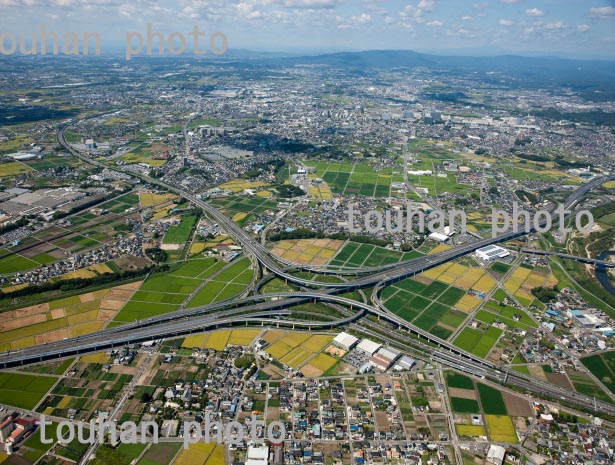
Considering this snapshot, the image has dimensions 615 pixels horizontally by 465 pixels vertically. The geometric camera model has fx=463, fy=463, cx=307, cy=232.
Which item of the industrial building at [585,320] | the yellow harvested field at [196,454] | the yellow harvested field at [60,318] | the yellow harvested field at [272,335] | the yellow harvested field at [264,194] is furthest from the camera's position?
the yellow harvested field at [264,194]

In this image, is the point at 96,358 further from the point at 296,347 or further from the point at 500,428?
the point at 500,428

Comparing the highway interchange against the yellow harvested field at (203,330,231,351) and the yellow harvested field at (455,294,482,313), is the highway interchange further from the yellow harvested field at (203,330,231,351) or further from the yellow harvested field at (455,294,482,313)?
the yellow harvested field at (455,294,482,313)

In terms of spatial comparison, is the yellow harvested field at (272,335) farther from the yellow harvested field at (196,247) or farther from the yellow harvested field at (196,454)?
the yellow harvested field at (196,247)

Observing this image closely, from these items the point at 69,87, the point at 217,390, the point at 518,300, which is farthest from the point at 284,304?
the point at 69,87

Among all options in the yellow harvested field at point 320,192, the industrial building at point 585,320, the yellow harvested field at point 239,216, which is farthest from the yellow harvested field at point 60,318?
the industrial building at point 585,320

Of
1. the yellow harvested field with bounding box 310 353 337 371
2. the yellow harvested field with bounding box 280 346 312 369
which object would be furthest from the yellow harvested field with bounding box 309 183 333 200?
the yellow harvested field with bounding box 310 353 337 371

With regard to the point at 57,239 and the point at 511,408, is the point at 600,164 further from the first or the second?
the point at 57,239
